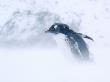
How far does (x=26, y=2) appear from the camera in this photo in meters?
9.36

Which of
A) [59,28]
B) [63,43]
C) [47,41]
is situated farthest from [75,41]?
[47,41]

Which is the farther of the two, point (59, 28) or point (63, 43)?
point (63, 43)

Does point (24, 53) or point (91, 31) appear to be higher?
point (91, 31)

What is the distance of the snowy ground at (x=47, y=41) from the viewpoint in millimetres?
6922

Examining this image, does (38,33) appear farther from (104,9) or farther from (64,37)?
(104,9)

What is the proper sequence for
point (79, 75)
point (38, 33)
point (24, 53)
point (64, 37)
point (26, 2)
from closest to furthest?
point (79, 75), point (64, 37), point (24, 53), point (38, 33), point (26, 2)

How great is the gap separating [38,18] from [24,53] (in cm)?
142

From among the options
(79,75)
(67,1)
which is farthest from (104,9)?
(79,75)

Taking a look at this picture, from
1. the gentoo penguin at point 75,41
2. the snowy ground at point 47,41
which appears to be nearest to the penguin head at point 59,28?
the gentoo penguin at point 75,41

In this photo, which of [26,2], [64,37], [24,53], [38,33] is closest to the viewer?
[64,37]

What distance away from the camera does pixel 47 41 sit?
8.55m

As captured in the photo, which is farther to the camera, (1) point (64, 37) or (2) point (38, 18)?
(2) point (38, 18)

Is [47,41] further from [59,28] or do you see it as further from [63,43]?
[59,28]

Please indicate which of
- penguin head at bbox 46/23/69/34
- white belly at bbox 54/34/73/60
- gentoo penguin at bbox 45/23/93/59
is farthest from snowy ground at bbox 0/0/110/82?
penguin head at bbox 46/23/69/34
